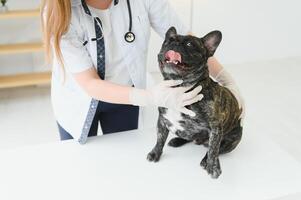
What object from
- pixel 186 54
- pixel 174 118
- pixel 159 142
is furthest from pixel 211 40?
pixel 159 142

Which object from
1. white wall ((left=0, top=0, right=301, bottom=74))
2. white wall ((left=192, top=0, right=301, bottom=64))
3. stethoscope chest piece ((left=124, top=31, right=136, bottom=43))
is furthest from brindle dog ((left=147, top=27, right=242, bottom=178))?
white wall ((left=192, top=0, right=301, bottom=64))

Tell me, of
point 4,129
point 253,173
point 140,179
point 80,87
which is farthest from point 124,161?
point 4,129

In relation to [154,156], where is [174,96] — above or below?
above

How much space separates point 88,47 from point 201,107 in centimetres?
43

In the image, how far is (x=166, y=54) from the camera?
931 mm

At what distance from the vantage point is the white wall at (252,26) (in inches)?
137

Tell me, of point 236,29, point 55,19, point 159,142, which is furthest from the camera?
point 236,29

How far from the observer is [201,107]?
1.00 meters

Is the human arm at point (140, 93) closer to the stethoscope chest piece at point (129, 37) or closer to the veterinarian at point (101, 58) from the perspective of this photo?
the veterinarian at point (101, 58)

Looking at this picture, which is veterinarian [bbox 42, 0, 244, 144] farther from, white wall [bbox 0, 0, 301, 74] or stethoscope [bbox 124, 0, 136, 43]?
white wall [bbox 0, 0, 301, 74]

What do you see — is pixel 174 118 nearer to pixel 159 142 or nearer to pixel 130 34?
pixel 159 142

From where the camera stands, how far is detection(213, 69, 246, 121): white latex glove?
1.17 meters

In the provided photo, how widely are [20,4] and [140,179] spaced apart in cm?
242

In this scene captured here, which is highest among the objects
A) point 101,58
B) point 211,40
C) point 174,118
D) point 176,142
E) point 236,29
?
point 211,40
